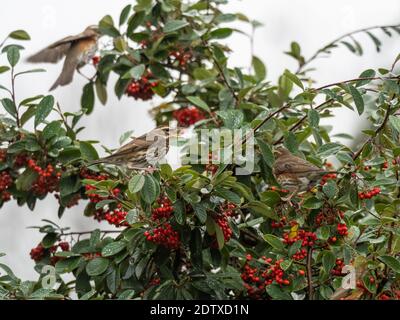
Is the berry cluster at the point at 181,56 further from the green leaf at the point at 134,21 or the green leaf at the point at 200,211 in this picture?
the green leaf at the point at 200,211

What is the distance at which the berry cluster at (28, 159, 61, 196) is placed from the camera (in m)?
4.23

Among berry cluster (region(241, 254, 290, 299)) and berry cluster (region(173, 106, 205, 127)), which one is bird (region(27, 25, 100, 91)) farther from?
berry cluster (region(241, 254, 290, 299))

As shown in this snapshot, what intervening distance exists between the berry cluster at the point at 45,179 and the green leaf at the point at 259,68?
1631mm

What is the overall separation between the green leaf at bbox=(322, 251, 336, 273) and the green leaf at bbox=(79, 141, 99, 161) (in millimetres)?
1312

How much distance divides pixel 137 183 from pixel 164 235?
0.32m

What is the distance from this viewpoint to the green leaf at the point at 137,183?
3.39m

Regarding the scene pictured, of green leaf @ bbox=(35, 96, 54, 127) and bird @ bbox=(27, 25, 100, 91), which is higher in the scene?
bird @ bbox=(27, 25, 100, 91)

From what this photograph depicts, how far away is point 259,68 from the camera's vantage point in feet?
17.7

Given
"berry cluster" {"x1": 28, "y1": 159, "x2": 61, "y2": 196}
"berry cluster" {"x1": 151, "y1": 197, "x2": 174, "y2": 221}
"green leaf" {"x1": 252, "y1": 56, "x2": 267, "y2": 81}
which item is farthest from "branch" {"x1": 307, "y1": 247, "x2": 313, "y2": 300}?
"green leaf" {"x1": 252, "y1": 56, "x2": 267, "y2": 81}

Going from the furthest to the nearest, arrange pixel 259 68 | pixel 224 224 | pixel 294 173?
pixel 259 68 → pixel 294 173 → pixel 224 224

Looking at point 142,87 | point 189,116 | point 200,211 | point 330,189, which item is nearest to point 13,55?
point 142,87

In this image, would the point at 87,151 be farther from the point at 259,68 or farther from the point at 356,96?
the point at 259,68

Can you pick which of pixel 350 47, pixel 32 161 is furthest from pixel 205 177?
pixel 350 47
